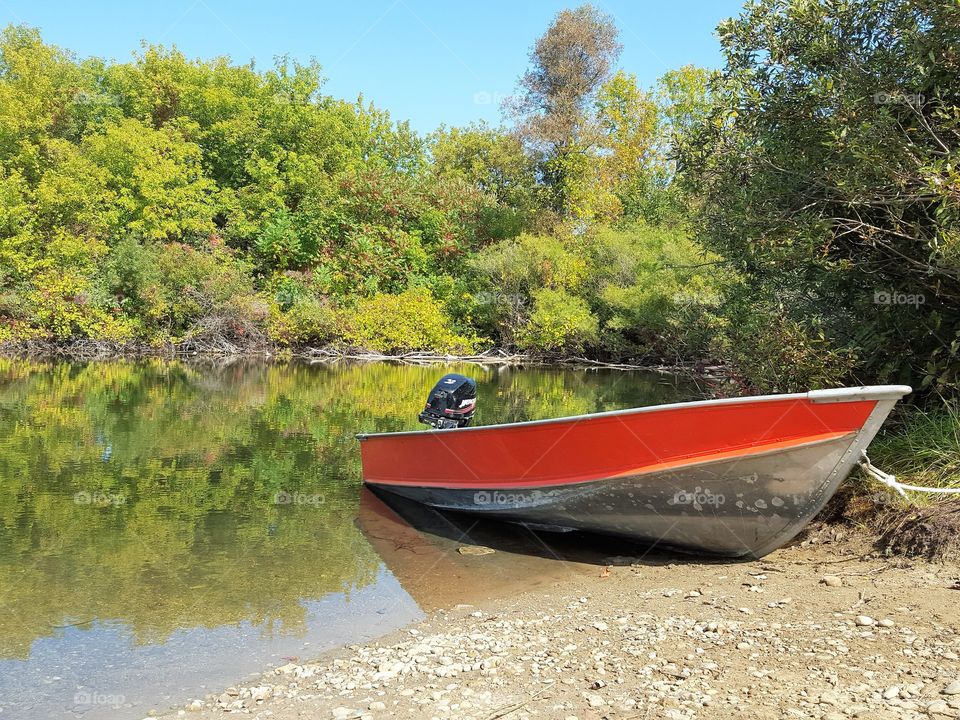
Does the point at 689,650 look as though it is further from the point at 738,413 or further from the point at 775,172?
the point at 775,172

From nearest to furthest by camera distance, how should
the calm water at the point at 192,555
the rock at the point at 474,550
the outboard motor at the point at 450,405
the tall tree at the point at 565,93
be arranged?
the calm water at the point at 192,555
the rock at the point at 474,550
the outboard motor at the point at 450,405
the tall tree at the point at 565,93

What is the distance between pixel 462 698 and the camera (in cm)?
444

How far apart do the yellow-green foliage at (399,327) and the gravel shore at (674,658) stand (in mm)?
26898

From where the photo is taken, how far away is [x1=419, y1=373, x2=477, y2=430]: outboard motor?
942 cm

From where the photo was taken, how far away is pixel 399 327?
108 feet

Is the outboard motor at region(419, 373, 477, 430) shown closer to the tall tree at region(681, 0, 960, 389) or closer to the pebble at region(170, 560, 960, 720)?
the tall tree at region(681, 0, 960, 389)

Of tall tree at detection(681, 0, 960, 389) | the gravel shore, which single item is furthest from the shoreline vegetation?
→ the gravel shore

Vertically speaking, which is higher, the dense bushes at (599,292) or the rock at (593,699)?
the dense bushes at (599,292)

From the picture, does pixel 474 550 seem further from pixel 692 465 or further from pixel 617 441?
pixel 692 465

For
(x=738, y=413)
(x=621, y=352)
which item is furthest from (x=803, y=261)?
(x=621, y=352)

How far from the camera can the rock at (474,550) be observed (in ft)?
26.1

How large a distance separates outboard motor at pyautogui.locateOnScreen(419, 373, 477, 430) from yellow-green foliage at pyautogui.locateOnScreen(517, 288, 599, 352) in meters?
21.4

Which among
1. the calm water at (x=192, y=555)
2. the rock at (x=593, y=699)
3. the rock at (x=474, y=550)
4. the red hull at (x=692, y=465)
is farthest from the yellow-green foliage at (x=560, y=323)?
the rock at (x=593, y=699)

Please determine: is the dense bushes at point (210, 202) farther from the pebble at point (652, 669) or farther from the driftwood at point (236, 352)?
the pebble at point (652, 669)
